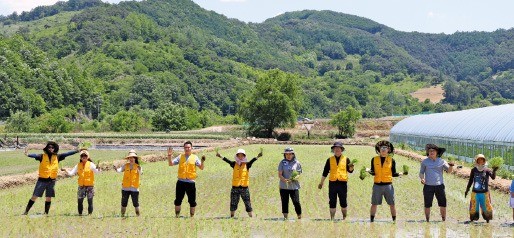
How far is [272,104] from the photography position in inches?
3342

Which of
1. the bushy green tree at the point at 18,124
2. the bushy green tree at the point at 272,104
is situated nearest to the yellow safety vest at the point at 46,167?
the bushy green tree at the point at 272,104

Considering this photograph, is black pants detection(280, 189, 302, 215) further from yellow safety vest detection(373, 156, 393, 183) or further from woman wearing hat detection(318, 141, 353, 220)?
yellow safety vest detection(373, 156, 393, 183)

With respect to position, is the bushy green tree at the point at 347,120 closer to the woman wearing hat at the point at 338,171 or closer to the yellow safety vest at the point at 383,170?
the woman wearing hat at the point at 338,171

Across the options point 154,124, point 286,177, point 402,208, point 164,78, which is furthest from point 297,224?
point 164,78

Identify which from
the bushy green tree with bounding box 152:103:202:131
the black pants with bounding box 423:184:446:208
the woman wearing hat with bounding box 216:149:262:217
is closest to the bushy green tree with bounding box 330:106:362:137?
the bushy green tree with bounding box 152:103:202:131

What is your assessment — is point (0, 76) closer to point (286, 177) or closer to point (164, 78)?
point (164, 78)

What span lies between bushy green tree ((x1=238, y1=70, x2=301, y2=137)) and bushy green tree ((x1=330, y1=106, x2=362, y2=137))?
546cm

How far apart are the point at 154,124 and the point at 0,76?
3154 centimetres

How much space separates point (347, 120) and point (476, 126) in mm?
49784

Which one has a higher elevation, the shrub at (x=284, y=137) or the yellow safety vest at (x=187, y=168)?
the yellow safety vest at (x=187, y=168)

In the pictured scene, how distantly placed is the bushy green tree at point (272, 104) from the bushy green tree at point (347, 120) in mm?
5462

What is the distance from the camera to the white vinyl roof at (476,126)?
3272 centimetres

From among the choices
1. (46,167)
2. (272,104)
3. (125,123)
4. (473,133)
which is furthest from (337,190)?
(125,123)

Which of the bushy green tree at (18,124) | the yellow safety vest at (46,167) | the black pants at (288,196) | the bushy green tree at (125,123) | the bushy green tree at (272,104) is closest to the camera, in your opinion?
the black pants at (288,196)
